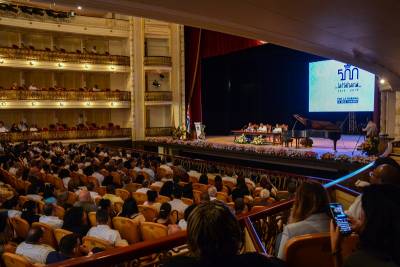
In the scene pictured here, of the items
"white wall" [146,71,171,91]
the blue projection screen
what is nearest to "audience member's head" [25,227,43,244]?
the blue projection screen

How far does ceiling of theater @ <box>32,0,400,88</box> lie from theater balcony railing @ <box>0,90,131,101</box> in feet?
46.2

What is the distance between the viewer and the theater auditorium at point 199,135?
201 cm

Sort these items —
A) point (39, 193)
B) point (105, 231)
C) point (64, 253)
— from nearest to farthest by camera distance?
point (64, 253) → point (105, 231) → point (39, 193)

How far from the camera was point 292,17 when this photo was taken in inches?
201

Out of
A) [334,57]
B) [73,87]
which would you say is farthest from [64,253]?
[73,87]

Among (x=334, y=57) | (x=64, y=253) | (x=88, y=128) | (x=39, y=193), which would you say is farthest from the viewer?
(x=88, y=128)

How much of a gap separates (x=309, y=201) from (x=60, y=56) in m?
18.7

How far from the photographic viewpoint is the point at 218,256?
1.39 m

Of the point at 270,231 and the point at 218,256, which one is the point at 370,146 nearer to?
the point at 270,231

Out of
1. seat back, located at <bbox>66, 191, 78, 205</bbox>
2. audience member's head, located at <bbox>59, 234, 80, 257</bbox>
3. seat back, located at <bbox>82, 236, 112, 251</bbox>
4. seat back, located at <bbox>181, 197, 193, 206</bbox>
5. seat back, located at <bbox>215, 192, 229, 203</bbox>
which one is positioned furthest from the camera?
seat back, located at <bbox>66, 191, 78, 205</bbox>

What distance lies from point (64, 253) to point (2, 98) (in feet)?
53.2

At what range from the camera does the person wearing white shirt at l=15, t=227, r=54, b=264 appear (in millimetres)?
3594

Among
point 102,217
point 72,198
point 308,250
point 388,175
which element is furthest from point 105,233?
point 388,175

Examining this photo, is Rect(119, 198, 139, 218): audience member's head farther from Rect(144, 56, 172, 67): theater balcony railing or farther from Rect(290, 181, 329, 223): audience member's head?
Rect(144, 56, 172, 67): theater balcony railing
